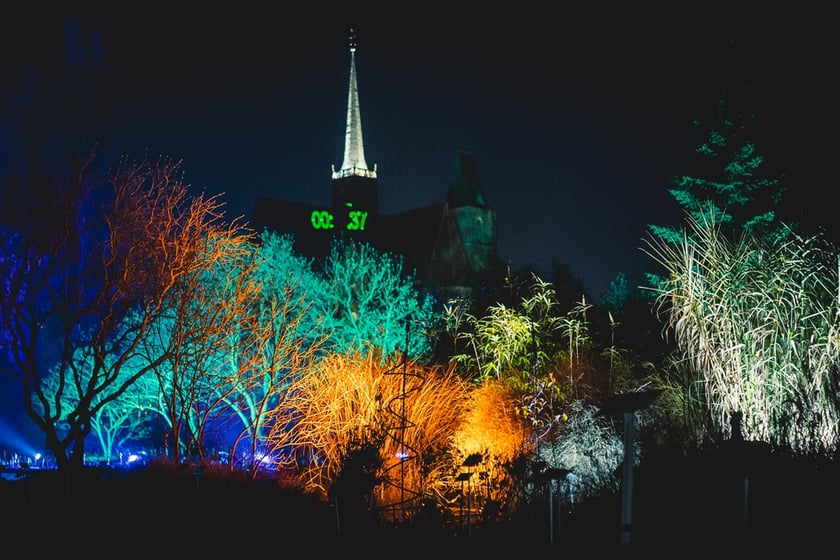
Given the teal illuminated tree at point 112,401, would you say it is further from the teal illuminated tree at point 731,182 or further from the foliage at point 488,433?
the teal illuminated tree at point 731,182

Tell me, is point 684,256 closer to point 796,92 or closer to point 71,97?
point 796,92

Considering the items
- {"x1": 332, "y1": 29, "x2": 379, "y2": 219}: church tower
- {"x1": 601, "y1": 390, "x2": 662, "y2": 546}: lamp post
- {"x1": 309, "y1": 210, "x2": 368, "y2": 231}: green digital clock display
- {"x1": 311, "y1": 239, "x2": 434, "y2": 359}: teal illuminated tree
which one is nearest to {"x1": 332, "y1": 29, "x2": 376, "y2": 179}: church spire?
{"x1": 332, "y1": 29, "x2": 379, "y2": 219}: church tower

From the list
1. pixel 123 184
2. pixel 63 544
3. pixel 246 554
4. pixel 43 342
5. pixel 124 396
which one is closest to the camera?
pixel 246 554

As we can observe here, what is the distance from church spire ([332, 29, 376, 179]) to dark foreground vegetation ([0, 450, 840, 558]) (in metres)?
45.2

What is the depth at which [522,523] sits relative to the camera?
755 cm

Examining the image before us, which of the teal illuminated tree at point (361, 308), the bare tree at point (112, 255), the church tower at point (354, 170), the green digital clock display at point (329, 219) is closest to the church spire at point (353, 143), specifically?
the church tower at point (354, 170)

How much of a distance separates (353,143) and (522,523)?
48186mm

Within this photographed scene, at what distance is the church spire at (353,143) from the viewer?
5372 centimetres

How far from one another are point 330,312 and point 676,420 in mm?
15152

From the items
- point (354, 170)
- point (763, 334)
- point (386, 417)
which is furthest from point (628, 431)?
point (354, 170)

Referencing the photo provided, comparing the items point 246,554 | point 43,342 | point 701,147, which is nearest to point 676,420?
point 246,554

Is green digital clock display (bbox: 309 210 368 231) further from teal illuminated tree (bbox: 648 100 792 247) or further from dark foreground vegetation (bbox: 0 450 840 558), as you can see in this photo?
dark foreground vegetation (bbox: 0 450 840 558)

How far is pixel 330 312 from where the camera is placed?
902 inches

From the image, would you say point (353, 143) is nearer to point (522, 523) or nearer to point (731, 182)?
point (731, 182)
